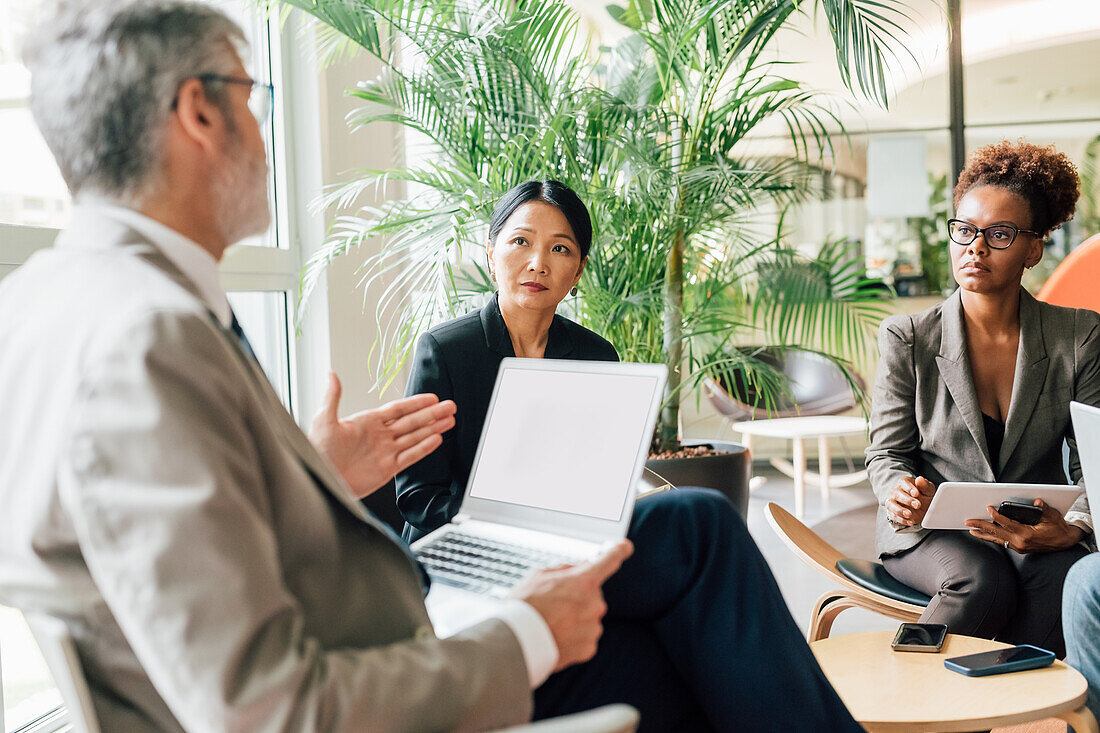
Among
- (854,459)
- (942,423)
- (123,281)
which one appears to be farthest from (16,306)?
(854,459)

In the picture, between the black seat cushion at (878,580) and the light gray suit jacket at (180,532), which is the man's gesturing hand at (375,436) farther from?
the black seat cushion at (878,580)

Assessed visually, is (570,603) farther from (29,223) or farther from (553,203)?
(29,223)

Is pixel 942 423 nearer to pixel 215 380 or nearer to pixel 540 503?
pixel 540 503

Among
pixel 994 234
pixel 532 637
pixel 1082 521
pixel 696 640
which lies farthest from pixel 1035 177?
pixel 532 637

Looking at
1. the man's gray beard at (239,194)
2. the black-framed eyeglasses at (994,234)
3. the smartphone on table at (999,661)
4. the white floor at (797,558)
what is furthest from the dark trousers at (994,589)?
the man's gray beard at (239,194)

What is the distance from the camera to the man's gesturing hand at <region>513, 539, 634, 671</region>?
861mm

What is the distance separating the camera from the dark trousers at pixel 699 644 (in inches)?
43.6

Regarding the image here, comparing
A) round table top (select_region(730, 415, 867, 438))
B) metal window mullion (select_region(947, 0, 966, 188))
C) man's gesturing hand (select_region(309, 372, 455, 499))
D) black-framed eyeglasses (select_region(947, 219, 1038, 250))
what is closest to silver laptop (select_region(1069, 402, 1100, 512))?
black-framed eyeglasses (select_region(947, 219, 1038, 250))

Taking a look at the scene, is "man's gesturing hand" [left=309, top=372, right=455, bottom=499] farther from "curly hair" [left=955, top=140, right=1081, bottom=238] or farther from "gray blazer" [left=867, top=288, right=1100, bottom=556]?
"curly hair" [left=955, top=140, right=1081, bottom=238]

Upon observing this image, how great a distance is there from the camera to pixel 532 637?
831 millimetres

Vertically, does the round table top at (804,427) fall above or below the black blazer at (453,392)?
below

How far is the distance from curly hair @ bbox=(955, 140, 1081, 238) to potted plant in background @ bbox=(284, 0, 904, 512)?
446 mm

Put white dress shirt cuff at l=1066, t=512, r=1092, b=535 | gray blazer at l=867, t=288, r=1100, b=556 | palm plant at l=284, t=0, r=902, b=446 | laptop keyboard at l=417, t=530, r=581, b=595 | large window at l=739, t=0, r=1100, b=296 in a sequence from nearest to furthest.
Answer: laptop keyboard at l=417, t=530, r=581, b=595
white dress shirt cuff at l=1066, t=512, r=1092, b=535
gray blazer at l=867, t=288, r=1100, b=556
palm plant at l=284, t=0, r=902, b=446
large window at l=739, t=0, r=1100, b=296

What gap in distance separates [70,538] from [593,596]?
0.47m
